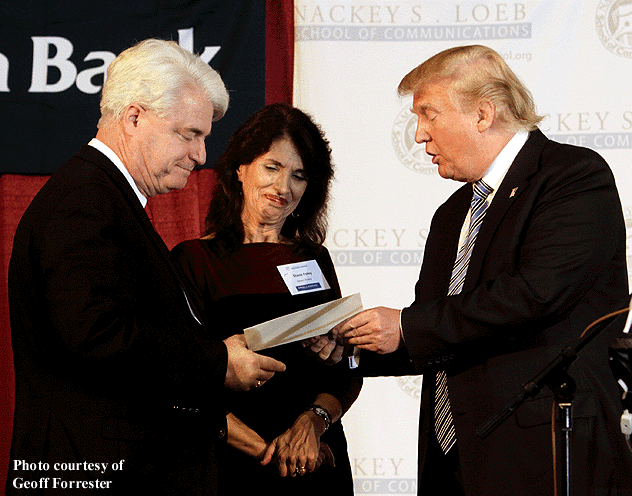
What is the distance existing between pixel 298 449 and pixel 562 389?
3.36 feet

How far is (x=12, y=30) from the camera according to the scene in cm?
379

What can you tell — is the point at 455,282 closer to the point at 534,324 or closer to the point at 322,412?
the point at 534,324

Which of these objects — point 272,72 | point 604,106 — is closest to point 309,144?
point 272,72

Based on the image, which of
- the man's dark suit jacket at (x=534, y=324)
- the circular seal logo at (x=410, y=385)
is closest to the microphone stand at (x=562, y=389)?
the man's dark suit jacket at (x=534, y=324)

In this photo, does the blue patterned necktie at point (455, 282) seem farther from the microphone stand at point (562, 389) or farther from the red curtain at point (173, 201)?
the red curtain at point (173, 201)

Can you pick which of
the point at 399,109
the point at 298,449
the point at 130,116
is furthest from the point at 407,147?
the point at 130,116

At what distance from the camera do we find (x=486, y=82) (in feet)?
7.08

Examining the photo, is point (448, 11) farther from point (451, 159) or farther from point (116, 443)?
point (116, 443)

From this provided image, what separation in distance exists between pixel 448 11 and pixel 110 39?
1.87 metres

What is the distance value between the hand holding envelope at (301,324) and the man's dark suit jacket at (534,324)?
0.19 meters

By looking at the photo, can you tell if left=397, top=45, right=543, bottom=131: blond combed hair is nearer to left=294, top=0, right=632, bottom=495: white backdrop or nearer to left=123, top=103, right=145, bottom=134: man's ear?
left=123, top=103, right=145, bottom=134: man's ear

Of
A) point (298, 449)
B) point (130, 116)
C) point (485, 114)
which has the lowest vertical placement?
point (298, 449)

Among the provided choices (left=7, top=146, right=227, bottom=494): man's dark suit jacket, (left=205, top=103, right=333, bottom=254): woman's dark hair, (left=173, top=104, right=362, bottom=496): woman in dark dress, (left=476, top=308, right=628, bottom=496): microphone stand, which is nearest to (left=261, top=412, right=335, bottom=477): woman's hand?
(left=173, top=104, right=362, bottom=496): woman in dark dress

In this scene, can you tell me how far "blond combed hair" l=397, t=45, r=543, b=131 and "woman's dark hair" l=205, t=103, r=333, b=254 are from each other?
0.68m
